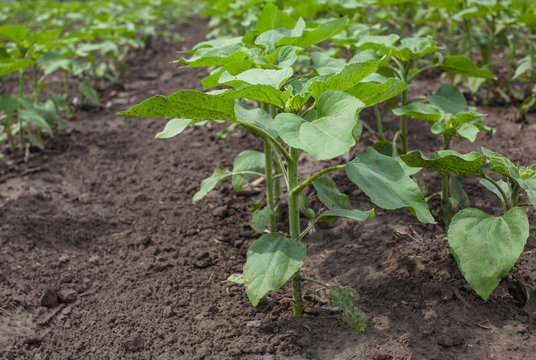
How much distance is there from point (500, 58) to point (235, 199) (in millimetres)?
4047

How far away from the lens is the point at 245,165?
298 centimetres

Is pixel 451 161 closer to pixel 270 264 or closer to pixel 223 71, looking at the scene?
pixel 270 264

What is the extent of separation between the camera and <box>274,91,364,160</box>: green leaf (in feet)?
5.11

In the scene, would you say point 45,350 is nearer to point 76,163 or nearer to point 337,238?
point 337,238

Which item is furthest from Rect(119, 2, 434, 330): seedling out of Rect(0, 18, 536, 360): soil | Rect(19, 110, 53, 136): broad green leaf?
Rect(19, 110, 53, 136): broad green leaf

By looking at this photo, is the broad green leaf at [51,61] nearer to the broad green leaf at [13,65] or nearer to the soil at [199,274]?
the broad green leaf at [13,65]

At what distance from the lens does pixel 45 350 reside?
223 centimetres

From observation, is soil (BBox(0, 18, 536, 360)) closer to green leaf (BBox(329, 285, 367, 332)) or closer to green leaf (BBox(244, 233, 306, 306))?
green leaf (BBox(329, 285, 367, 332))

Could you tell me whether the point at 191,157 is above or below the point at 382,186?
below

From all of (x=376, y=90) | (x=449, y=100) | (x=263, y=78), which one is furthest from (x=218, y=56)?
(x=449, y=100)

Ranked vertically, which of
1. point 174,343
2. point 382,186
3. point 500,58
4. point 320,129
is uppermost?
point 320,129

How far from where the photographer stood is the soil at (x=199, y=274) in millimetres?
2127

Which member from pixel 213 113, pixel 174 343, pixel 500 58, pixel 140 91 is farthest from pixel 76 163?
pixel 500 58

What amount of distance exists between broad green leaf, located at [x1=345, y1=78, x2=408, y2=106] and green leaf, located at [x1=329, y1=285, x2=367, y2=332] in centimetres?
79
